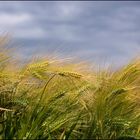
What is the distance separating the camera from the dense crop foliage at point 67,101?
2805 mm

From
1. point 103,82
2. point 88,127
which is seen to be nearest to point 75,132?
point 88,127

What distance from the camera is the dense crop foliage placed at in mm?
2805

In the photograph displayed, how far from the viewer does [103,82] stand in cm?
324

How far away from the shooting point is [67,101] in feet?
10.3

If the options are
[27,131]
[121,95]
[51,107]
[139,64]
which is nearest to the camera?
[27,131]

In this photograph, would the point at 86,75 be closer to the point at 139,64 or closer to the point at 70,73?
the point at 70,73

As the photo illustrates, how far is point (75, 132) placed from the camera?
2836mm

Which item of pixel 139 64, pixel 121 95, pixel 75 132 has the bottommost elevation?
pixel 75 132

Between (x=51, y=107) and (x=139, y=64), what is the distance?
32.0 inches

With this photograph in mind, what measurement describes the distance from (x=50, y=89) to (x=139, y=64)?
2.43 feet

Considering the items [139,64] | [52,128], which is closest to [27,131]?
[52,128]

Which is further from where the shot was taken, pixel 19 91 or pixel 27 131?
pixel 19 91

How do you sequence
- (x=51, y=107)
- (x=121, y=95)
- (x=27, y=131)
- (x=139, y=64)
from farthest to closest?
1. (x=139, y=64)
2. (x=121, y=95)
3. (x=51, y=107)
4. (x=27, y=131)

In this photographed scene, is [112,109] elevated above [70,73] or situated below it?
below
